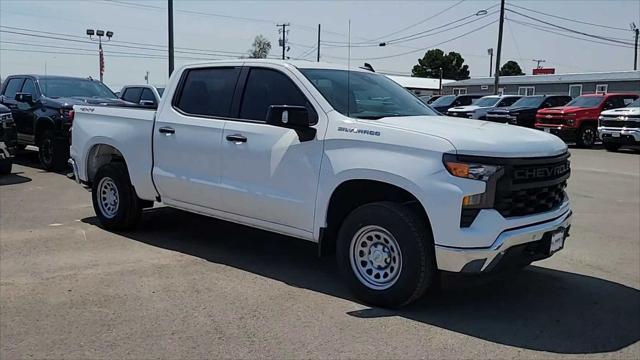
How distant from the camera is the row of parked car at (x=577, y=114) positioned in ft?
64.9

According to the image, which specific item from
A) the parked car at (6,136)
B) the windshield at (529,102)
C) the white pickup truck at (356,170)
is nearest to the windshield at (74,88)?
the parked car at (6,136)

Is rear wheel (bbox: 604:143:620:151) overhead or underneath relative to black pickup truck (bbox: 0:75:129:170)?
underneath

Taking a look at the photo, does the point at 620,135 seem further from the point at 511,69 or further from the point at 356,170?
the point at 511,69

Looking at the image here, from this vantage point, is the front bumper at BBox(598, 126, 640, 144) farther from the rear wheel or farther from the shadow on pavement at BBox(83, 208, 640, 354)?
the shadow on pavement at BBox(83, 208, 640, 354)

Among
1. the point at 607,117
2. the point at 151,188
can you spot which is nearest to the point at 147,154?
the point at 151,188

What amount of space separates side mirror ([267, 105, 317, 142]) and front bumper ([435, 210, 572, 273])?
4.91 ft

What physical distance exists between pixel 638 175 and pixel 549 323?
1065 cm

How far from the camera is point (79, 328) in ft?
14.4

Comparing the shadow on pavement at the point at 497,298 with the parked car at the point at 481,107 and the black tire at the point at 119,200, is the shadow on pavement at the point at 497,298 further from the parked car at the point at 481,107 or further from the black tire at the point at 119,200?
the parked car at the point at 481,107

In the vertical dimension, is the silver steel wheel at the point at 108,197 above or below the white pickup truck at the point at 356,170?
below

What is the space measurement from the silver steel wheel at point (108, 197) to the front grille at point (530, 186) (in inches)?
178

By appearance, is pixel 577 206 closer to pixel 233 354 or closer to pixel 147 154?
pixel 147 154

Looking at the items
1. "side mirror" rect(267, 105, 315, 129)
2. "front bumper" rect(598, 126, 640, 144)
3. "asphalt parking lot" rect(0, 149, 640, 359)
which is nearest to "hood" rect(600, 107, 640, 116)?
"front bumper" rect(598, 126, 640, 144)

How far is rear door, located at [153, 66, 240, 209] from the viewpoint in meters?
6.02
